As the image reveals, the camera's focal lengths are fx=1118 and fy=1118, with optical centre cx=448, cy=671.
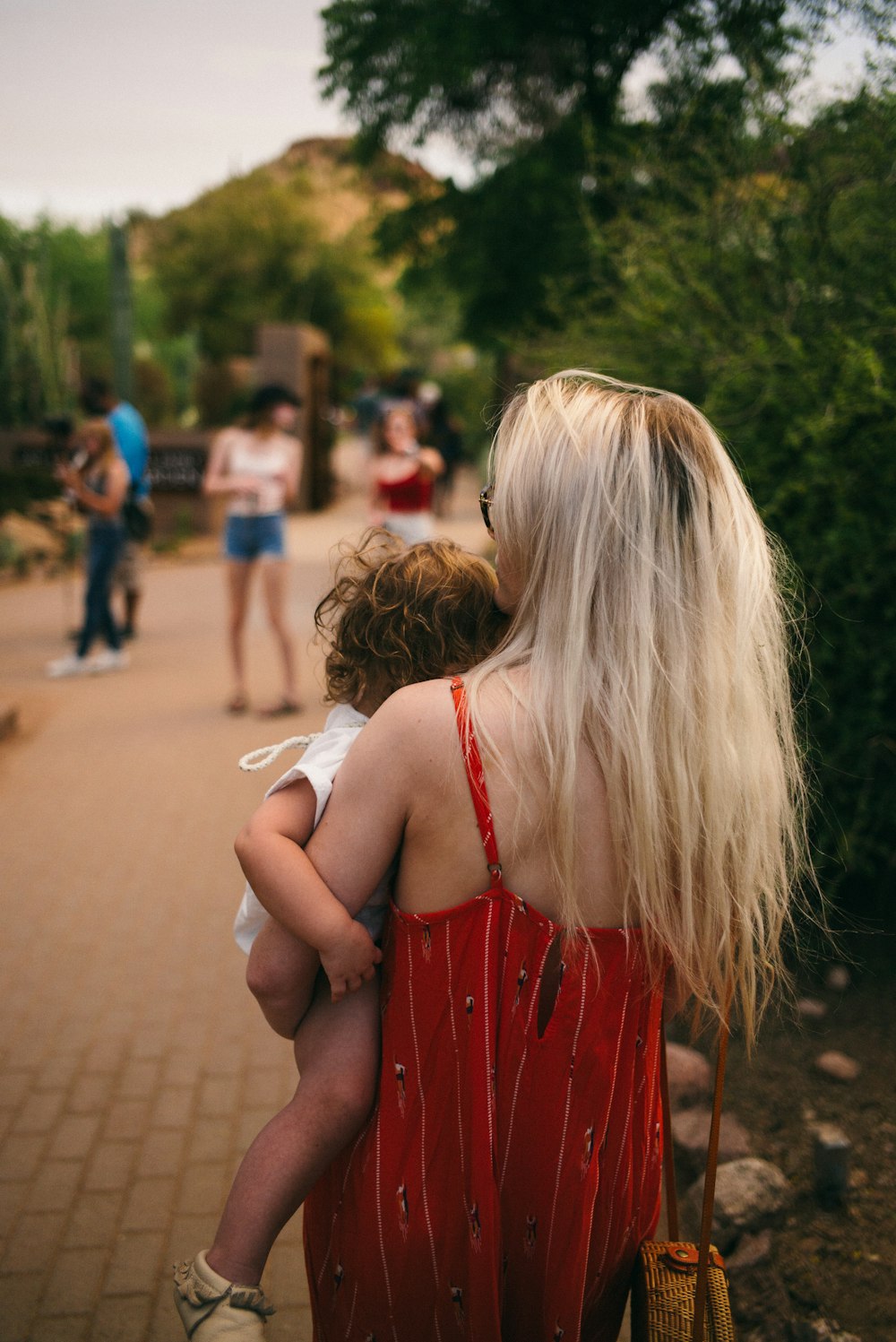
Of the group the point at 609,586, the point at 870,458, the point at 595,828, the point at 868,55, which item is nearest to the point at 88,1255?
the point at 595,828

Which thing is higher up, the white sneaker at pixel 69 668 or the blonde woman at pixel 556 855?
the blonde woman at pixel 556 855

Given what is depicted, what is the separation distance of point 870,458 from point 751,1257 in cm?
231

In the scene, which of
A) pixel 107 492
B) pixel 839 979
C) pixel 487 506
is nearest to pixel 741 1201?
pixel 839 979

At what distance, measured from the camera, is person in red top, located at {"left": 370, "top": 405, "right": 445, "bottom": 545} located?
748cm

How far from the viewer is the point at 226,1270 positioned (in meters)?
1.56

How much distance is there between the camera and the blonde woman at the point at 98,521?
8055mm

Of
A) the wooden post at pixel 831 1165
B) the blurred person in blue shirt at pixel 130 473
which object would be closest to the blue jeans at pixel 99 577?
the blurred person in blue shirt at pixel 130 473

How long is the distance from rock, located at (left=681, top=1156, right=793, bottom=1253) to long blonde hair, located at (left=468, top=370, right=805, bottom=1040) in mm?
1500

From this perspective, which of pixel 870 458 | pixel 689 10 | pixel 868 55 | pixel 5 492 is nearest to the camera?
pixel 870 458

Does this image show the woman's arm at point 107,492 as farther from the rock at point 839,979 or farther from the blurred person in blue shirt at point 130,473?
the rock at point 839,979

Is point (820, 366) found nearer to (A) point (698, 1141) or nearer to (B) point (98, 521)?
(A) point (698, 1141)

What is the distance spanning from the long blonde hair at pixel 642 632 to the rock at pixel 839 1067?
7.04ft

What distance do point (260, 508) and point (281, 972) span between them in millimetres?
5581

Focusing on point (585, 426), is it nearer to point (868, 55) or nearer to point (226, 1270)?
point (226, 1270)
